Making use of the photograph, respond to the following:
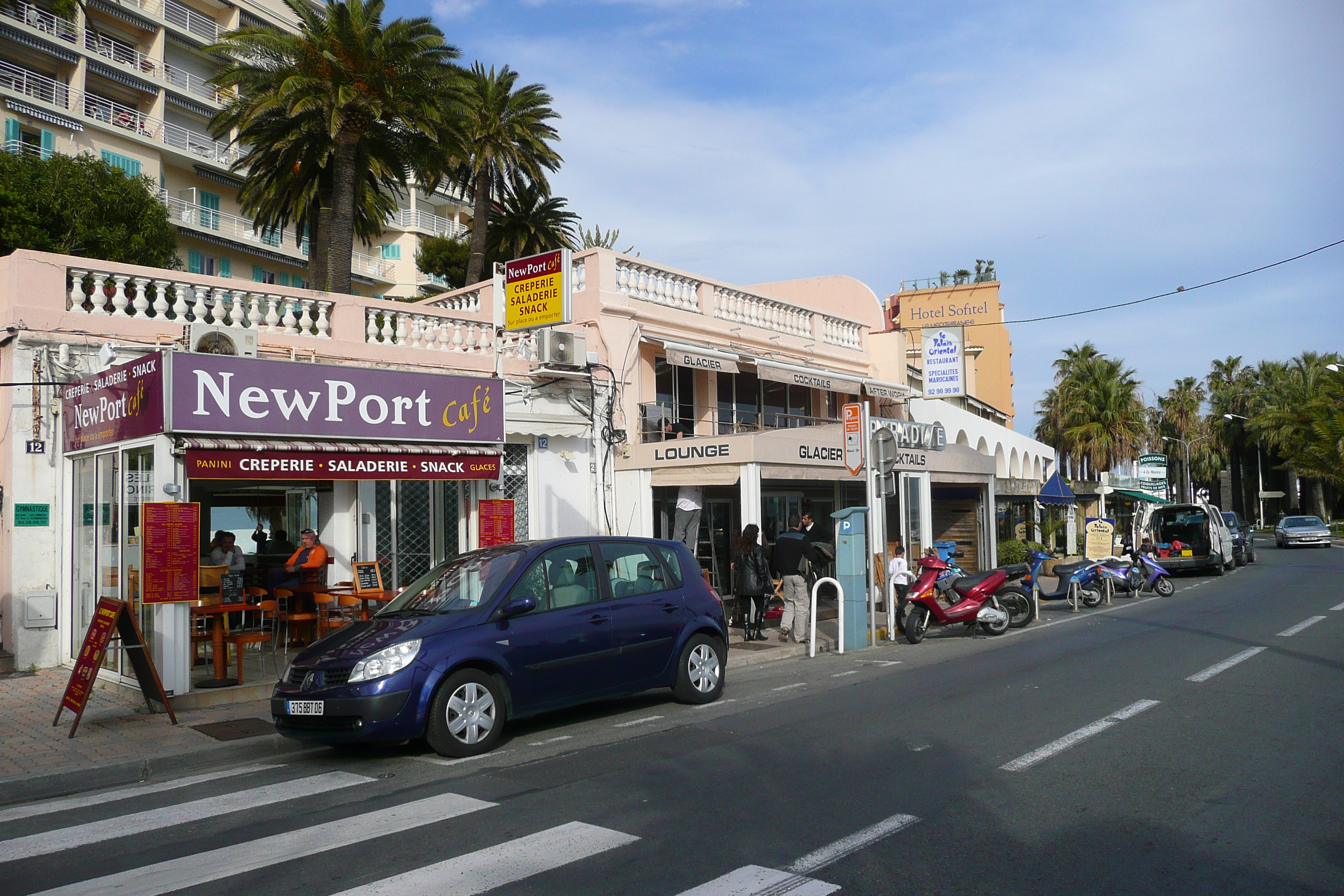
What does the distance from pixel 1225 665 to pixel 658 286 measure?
1060cm

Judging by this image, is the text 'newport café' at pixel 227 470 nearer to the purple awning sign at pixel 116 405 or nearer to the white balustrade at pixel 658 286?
the purple awning sign at pixel 116 405

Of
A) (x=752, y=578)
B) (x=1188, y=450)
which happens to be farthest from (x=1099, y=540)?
(x=1188, y=450)

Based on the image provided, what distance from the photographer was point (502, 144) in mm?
27219

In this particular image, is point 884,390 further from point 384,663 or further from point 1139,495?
point 1139,495

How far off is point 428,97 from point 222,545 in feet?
37.4

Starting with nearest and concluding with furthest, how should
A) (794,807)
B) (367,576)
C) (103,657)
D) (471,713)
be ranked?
(794,807), (471,713), (103,657), (367,576)

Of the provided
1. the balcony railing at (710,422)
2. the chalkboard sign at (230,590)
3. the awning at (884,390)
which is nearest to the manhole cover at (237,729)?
the chalkboard sign at (230,590)

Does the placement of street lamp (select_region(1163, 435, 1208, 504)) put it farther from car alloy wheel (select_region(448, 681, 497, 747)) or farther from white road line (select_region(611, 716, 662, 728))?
car alloy wheel (select_region(448, 681, 497, 747))

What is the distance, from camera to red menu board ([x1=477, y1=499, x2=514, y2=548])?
12203mm

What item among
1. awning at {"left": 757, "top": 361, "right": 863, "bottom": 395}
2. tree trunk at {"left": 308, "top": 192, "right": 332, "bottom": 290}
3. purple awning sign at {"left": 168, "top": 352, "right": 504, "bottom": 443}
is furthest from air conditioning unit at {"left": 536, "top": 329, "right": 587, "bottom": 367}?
tree trunk at {"left": 308, "top": 192, "right": 332, "bottom": 290}

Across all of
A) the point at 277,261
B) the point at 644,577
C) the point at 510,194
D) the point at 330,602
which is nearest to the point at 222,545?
the point at 330,602

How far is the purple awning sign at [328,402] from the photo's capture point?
978cm

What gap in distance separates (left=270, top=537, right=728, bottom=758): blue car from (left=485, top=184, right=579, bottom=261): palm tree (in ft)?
73.6

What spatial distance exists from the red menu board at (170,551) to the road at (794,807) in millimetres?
2873
